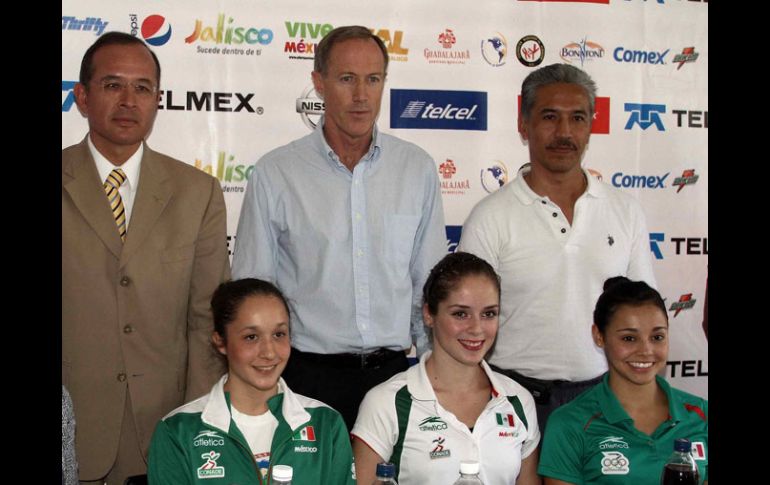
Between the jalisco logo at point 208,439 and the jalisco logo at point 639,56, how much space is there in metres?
2.89

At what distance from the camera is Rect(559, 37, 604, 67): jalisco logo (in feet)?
13.5

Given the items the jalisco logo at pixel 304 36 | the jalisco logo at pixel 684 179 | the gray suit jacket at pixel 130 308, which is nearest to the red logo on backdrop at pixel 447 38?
the jalisco logo at pixel 304 36

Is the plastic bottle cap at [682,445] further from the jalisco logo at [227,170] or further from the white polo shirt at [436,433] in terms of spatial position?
the jalisco logo at [227,170]

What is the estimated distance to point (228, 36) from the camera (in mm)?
3740

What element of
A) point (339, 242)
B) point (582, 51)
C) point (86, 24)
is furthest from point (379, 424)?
point (582, 51)

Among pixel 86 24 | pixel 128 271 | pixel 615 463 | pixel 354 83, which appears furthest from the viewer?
pixel 86 24

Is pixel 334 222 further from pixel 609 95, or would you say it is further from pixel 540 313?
pixel 609 95

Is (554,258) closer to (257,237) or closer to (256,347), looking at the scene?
(257,237)

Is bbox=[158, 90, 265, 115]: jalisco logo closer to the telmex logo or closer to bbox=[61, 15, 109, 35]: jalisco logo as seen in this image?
bbox=[61, 15, 109, 35]: jalisco logo

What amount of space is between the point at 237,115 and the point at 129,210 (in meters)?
0.98

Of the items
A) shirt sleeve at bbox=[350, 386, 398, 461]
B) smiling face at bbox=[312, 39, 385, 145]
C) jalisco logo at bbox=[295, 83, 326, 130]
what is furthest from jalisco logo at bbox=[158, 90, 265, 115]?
shirt sleeve at bbox=[350, 386, 398, 461]

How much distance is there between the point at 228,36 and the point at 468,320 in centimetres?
193

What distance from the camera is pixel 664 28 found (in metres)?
4.23

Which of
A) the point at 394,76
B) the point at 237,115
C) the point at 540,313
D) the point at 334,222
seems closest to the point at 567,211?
the point at 540,313
